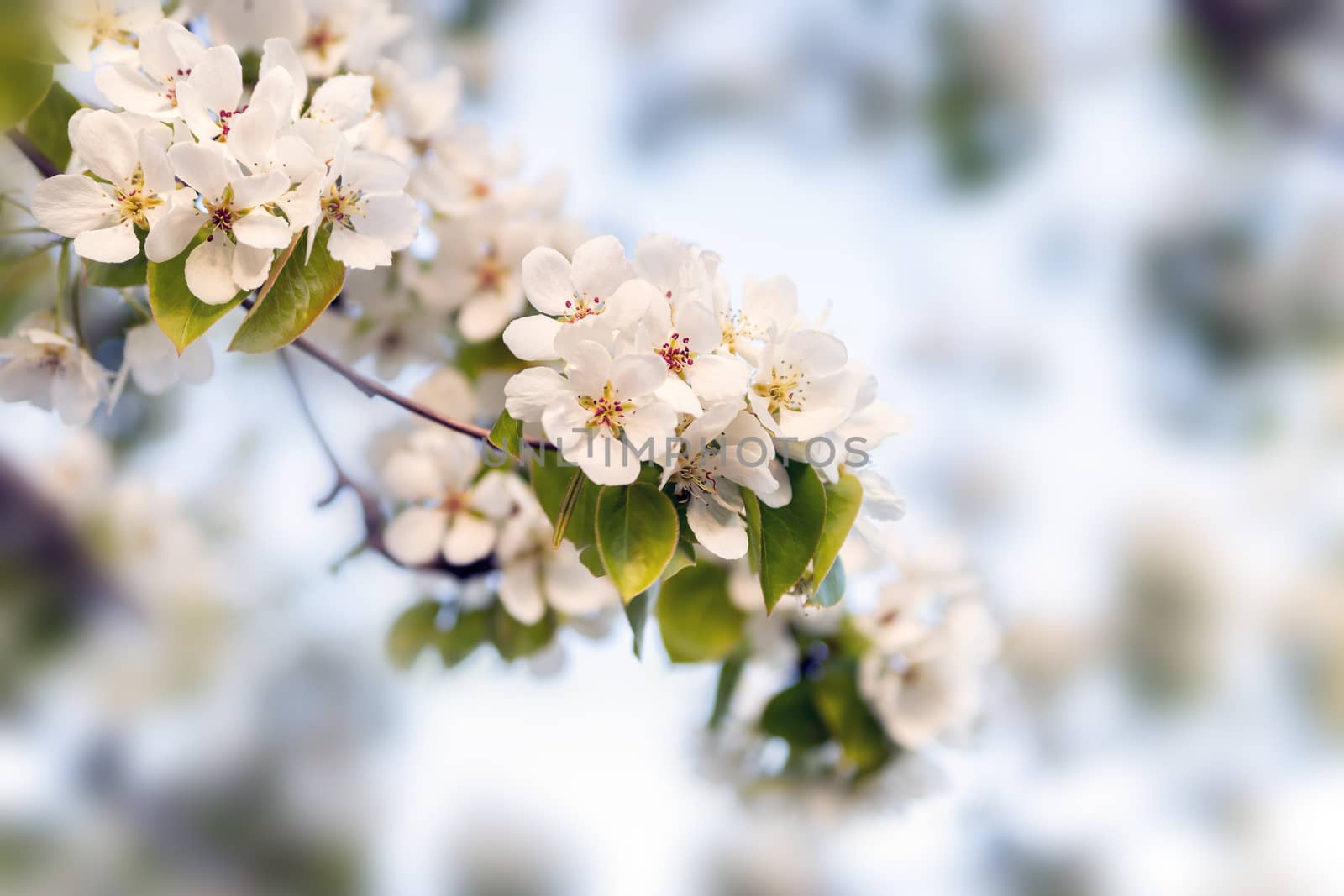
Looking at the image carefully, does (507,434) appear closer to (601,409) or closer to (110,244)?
(601,409)

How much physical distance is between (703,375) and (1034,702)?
198cm

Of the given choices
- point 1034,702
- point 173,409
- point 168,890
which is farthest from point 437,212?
point 1034,702

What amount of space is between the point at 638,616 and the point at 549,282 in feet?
0.58

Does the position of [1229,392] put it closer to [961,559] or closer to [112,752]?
[961,559]

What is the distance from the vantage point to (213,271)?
→ 40 centimetres

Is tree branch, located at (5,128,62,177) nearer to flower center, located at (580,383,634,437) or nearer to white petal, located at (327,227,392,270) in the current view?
white petal, located at (327,227,392,270)

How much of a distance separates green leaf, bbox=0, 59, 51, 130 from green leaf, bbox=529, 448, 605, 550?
11.3 inches

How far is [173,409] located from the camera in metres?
1.13

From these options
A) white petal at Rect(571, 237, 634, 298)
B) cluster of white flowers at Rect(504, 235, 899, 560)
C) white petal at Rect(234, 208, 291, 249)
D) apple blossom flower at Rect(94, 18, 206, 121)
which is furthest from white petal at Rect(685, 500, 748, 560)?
apple blossom flower at Rect(94, 18, 206, 121)

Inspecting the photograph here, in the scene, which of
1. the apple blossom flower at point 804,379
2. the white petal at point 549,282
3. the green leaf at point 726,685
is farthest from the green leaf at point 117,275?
the green leaf at point 726,685

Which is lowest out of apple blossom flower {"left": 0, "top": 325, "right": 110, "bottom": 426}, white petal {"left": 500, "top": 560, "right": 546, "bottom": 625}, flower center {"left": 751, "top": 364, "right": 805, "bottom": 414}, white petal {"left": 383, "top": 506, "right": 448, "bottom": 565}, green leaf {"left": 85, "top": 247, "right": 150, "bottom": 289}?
white petal {"left": 500, "top": 560, "right": 546, "bottom": 625}

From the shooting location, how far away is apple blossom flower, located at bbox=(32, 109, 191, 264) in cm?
40

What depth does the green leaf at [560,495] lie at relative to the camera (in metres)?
0.43

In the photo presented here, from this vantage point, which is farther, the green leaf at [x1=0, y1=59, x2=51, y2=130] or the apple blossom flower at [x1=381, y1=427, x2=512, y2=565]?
the apple blossom flower at [x1=381, y1=427, x2=512, y2=565]
